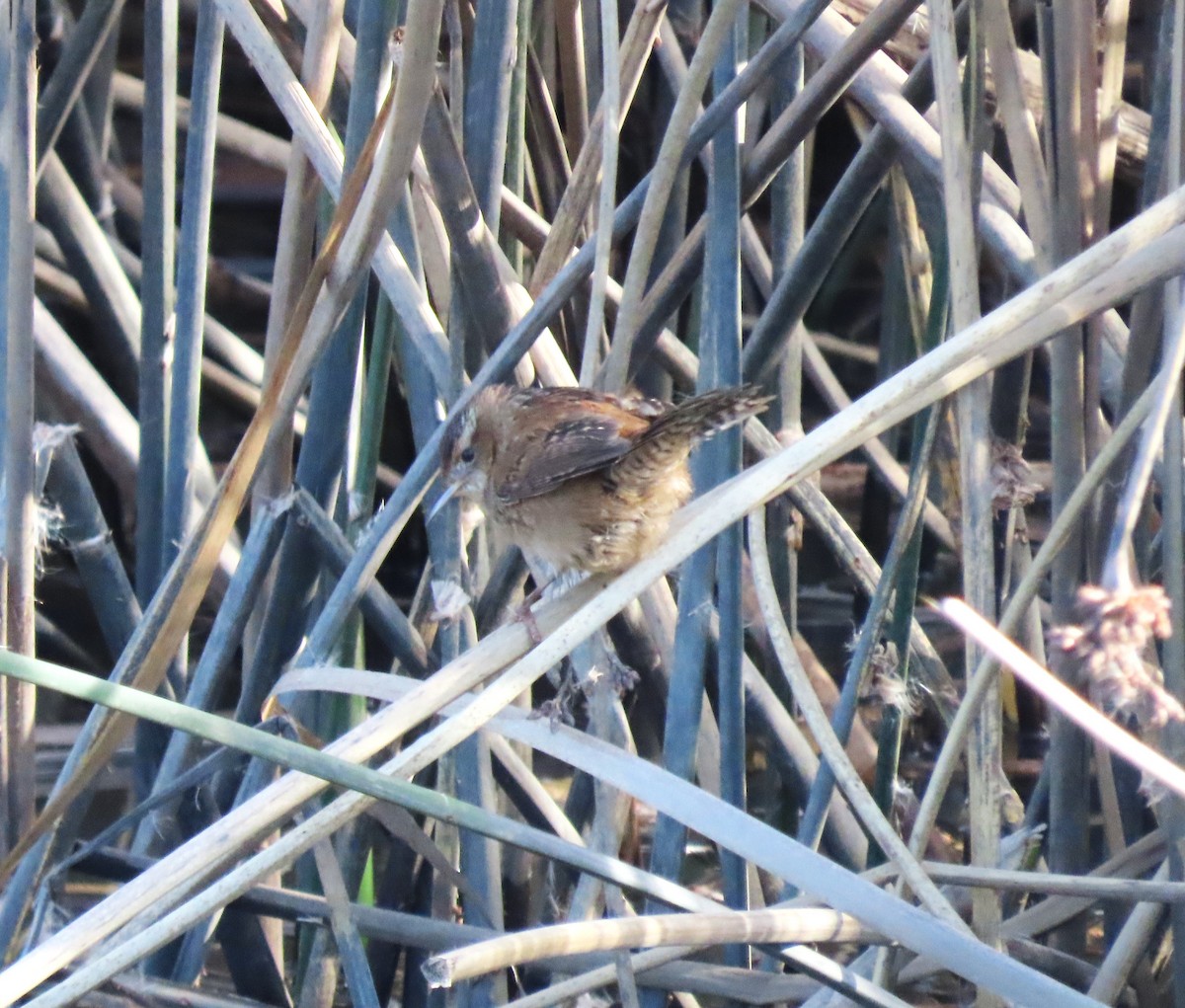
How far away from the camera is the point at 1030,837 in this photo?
2146mm

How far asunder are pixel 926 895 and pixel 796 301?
37.0 inches

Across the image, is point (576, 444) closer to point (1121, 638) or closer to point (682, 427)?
point (682, 427)

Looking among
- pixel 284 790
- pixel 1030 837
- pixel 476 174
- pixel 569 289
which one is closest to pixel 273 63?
pixel 476 174

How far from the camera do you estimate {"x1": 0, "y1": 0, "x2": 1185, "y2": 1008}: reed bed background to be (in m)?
1.54

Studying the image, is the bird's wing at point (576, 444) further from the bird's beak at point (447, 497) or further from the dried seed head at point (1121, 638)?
the dried seed head at point (1121, 638)

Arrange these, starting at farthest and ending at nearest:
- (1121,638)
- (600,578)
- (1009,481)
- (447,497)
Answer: (447,497) → (600,578) → (1009,481) → (1121,638)

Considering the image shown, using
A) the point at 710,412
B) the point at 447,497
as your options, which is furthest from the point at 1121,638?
the point at 447,497

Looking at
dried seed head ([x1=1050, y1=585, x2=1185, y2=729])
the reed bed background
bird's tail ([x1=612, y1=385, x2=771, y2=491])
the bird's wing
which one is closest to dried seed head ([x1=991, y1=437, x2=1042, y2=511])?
the reed bed background

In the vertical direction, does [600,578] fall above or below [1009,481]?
below

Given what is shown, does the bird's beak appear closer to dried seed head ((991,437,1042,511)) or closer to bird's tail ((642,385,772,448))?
bird's tail ((642,385,772,448))

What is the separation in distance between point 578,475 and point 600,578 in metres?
0.16

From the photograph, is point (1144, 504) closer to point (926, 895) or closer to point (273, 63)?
point (926, 895)

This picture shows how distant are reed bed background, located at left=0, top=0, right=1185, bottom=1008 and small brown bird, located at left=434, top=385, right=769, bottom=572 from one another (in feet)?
0.20

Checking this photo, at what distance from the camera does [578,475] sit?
2078 millimetres
